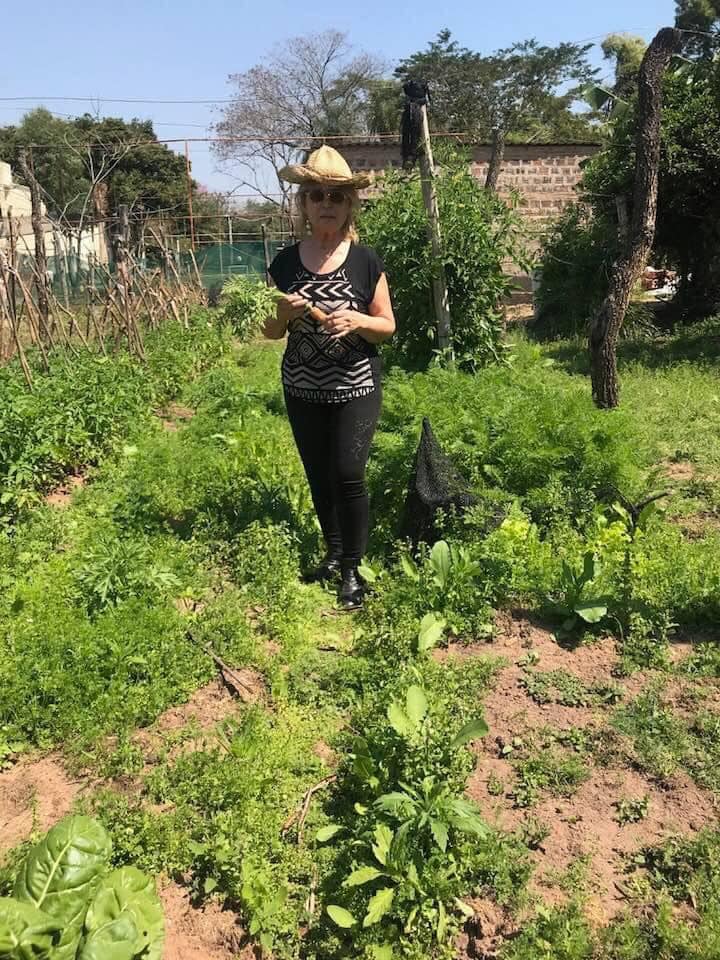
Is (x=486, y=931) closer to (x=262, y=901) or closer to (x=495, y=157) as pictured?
(x=262, y=901)

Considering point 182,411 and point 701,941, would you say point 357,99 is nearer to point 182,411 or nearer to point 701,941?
point 182,411

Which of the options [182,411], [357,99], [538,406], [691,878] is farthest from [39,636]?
[357,99]

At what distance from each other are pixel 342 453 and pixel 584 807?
1794 mm

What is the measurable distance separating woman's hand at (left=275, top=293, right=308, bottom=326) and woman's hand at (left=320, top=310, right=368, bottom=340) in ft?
0.37

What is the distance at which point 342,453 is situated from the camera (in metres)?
3.51

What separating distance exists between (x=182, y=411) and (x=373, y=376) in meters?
4.88

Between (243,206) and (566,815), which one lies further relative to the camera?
(243,206)

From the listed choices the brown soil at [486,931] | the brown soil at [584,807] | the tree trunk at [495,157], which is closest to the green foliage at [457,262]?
the brown soil at [584,807]

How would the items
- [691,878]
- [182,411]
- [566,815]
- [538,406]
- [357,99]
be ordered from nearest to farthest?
[691,878] → [566,815] → [538,406] → [182,411] → [357,99]

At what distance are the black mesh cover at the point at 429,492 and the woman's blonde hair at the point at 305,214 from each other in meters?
1.12

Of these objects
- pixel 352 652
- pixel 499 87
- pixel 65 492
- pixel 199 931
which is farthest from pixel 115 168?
pixel 199 931

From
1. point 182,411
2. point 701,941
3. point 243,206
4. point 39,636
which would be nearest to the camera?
point 701,941

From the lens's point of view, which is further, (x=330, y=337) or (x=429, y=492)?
(x=429, y=492)

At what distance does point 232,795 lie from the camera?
2.41m
